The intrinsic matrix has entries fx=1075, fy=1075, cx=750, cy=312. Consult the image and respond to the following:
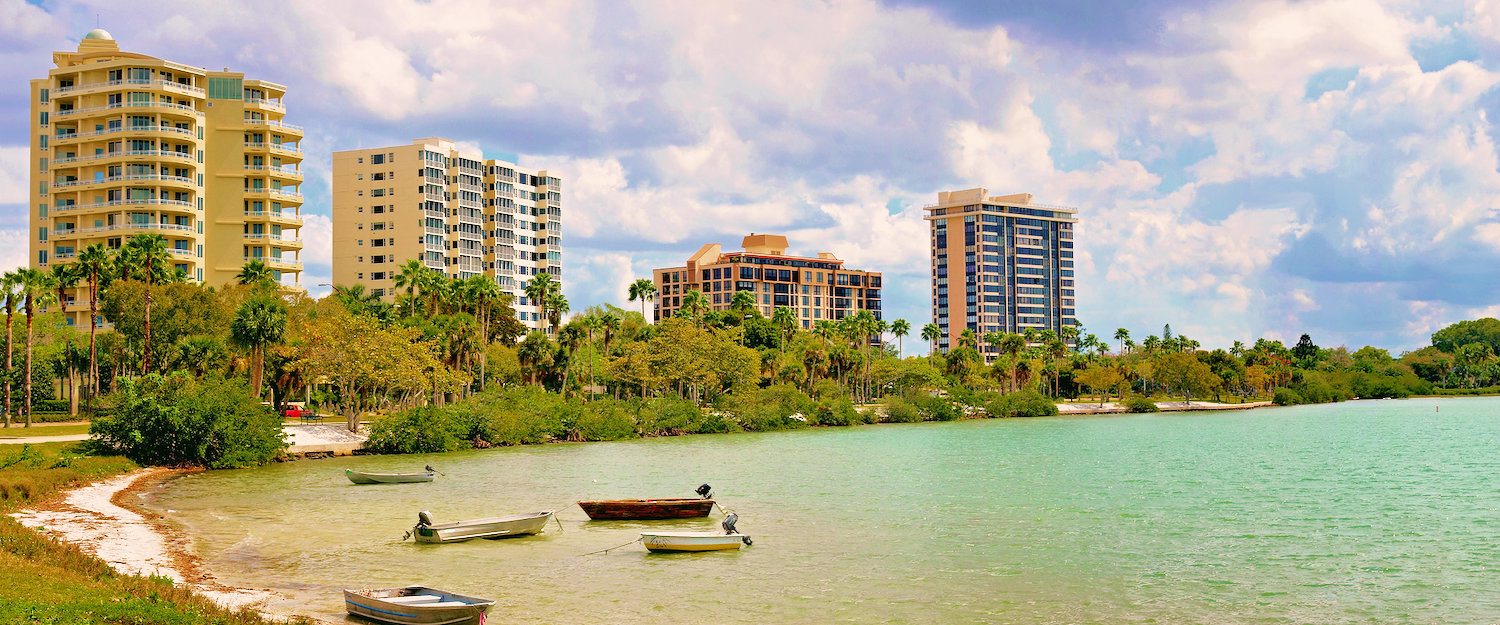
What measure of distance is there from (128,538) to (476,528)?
Result: 32.1 feet

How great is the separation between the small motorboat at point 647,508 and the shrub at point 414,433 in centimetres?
3605

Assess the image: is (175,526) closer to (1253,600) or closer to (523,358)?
(1253,600)

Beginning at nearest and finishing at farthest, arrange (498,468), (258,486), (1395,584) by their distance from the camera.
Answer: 1. (1395,584)
2. (258,486)
3. (498,468)

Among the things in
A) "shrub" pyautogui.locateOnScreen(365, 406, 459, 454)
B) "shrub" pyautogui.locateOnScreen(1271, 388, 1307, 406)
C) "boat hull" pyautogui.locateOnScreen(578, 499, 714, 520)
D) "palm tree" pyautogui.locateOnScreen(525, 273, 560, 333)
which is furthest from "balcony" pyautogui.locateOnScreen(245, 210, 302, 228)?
"shrub" pyautogui.locateOnScreen(1271, 388, 1307, 406)

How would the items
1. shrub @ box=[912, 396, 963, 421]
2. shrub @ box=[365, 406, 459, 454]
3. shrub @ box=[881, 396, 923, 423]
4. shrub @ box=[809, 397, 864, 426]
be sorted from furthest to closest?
shrub @ box=[912, 396, 963, 421]
shrub @ box=[881, 396, 923, 423]
shrub @ box=[809, 397, 864, 426]
shrub @ box=[365, 406, 459, 454]

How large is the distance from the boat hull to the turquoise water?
606mm

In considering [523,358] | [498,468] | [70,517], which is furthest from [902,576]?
[523,358]

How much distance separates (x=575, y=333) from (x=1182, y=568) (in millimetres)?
91692

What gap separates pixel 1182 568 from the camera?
3041 cm

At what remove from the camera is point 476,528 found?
33.8 meters

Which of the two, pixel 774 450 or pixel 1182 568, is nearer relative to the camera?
pixel 1182 568

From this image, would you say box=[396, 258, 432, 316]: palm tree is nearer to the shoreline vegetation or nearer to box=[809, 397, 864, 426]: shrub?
the shoreline vegetation

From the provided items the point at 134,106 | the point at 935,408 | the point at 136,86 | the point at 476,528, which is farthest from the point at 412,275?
the point at 476,528

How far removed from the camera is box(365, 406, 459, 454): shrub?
7088 cm
